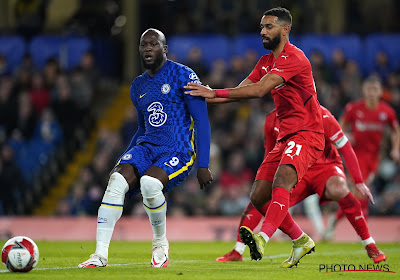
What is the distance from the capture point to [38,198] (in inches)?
659

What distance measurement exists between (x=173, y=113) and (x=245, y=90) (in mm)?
756

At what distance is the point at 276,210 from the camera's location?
7168 mm

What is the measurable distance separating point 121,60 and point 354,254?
1220 centimetres

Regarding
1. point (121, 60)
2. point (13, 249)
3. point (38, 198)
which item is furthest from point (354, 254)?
point (121, 60)

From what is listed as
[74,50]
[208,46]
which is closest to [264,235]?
[208,46]

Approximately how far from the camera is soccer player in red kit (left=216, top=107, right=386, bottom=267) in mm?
8531

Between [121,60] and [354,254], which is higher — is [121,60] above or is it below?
above

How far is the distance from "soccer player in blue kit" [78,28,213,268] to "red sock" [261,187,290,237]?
2.15 feet

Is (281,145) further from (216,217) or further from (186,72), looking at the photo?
(216,217)

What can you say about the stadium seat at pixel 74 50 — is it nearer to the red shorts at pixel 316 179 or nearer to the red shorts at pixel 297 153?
the red shorts at pixel 316 179

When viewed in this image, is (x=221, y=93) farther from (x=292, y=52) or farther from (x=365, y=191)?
(x=365, y=191)

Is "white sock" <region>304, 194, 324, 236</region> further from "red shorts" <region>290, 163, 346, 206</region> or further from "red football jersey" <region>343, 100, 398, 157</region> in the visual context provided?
"red shorts" <region>290, 163, 346, 206</region>

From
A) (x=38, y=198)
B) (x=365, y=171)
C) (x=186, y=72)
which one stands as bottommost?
(x=38, y=198)

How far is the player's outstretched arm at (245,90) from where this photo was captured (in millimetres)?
7297
